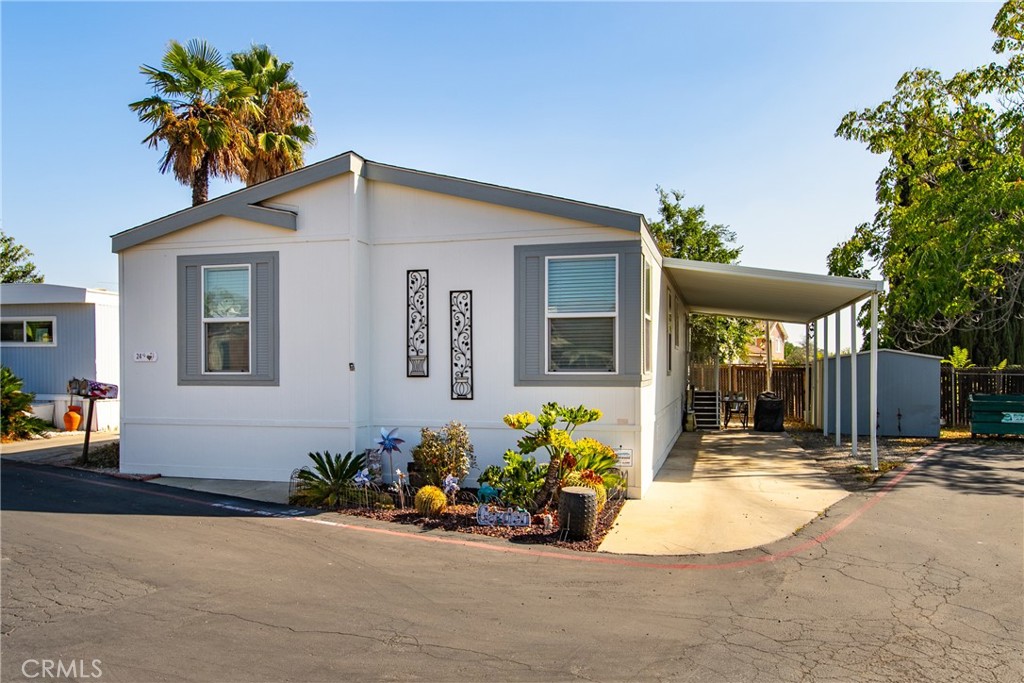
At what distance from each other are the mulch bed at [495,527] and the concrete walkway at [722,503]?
13cm

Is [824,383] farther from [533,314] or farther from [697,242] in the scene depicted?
[533,314]

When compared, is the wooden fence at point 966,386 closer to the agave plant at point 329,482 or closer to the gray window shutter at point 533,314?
the gray window shutter at point 533,314

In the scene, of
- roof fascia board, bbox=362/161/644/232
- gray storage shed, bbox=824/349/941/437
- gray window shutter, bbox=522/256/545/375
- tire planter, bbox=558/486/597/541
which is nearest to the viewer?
tire planter, bbox=558/486/597/541

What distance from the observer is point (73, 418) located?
607 inches

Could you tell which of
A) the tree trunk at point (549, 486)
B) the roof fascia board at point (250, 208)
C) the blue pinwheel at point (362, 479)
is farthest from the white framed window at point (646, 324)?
the roof fascia board at point (250, 208)

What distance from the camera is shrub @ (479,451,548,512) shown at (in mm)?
7695

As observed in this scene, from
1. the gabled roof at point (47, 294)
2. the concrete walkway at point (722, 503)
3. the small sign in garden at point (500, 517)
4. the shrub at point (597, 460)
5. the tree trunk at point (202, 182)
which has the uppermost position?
the tree trunk at point (202, 182)

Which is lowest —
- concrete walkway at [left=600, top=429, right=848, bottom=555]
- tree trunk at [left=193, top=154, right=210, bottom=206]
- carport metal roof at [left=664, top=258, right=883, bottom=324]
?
concrete walkway at [left=600, top=429, right=848, bottom=555]

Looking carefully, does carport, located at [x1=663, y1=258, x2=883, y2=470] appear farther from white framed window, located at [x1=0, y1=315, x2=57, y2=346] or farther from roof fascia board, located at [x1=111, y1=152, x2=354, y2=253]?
white framed window, located at [x1=0, y1=315, x2=57, y2=346]

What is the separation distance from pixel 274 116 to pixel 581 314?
45.7 ft

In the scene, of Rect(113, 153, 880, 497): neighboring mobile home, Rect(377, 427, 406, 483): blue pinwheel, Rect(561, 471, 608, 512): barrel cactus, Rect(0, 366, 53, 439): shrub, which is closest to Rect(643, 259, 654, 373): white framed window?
Rect(113, 153, 880, 497): neighboring mobile home

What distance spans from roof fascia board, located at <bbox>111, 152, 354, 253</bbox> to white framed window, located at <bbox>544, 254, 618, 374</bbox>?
126 inches

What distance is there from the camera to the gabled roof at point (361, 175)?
28.7ft

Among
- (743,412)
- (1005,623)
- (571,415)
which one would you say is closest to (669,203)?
(743,412)
